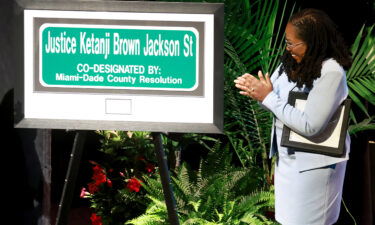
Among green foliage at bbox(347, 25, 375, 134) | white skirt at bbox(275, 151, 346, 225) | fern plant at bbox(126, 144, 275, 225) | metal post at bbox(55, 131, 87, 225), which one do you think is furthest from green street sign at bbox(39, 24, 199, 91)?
green foliage at bbox(347, 25, 375, 134)

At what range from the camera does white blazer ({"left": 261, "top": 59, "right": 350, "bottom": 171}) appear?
11.1ft

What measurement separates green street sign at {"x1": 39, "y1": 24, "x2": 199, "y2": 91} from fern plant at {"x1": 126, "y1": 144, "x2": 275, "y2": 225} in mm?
1591

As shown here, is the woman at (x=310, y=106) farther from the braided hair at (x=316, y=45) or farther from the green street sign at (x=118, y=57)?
the green street sign at (x=118, y=57)

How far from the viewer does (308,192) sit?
351cm

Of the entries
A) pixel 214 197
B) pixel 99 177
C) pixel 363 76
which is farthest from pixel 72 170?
pixel 363 76

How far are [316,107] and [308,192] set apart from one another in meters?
0.42

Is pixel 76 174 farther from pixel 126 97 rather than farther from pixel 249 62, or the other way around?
pixel 249 62

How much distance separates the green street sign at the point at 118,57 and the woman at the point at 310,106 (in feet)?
1.07

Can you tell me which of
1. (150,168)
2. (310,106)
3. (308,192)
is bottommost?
(150,168)

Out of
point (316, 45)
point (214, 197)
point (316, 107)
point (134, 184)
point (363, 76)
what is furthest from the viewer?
point (363, 76)

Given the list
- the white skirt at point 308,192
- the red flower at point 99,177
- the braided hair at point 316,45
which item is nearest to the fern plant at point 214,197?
the red flower at point 99,177

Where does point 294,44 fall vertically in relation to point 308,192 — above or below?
above

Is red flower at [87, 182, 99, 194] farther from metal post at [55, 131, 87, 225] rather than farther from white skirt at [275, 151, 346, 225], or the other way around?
white skirt at [275, 151, 346, 225]

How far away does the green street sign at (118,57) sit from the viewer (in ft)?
11.3
